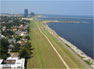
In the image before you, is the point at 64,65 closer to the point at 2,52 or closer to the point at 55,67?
the point at 55,67

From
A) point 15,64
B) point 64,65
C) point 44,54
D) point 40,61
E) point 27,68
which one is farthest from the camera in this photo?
point 44,54

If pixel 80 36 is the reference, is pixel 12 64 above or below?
above

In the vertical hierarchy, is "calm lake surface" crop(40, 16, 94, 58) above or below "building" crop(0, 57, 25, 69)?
below

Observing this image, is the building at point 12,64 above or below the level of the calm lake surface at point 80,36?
above

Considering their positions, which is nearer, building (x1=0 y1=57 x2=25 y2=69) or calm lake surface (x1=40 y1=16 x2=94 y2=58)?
building (x1=0 y1=57 x2=25 y2=69)

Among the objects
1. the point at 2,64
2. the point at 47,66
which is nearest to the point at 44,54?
the point at 47,66

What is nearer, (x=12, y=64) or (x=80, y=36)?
(x=12, y=64)

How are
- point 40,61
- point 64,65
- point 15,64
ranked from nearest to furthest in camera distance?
point 15,64 < point 64,65 < point 40,61

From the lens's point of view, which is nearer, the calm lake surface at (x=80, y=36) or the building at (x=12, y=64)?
the building at (x=12, y=64)

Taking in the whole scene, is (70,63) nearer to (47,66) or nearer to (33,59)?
(47,66)

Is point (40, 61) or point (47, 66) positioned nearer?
point (47, 66)

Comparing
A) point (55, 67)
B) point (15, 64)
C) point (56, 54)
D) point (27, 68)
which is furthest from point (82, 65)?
point (15, 64)
